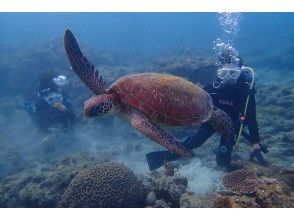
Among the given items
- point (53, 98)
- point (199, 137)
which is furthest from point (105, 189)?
point (53, 98)

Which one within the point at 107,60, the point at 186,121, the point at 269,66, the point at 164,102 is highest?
the point at 164,102

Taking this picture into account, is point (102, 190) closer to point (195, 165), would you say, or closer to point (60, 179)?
point (60, 179)

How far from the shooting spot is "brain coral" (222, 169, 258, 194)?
13.5ft

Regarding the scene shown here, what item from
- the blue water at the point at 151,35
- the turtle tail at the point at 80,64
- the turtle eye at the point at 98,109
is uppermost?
the turtle tail at the point at 80,64

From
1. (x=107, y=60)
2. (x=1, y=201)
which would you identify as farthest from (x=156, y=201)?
(x=107, y=60)

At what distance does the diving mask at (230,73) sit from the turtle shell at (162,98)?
207 centimetres

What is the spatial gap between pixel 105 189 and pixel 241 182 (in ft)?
6.75

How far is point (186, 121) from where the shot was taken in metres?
3.92

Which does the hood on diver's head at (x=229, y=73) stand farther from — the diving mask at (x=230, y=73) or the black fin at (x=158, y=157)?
the black fin at (x=158, y=157)

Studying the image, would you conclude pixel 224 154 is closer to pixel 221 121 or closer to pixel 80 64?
pixel 221 121

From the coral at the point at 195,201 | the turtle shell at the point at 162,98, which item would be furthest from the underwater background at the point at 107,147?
the turtle shell at the point at 162,98

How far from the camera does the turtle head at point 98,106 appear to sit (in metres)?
3.47

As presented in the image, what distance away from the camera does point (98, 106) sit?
11.5 ft

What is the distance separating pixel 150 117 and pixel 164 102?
0.26 m
